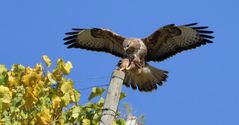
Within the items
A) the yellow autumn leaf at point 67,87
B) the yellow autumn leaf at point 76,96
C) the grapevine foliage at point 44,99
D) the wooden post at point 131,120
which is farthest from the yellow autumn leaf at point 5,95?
the wooden post at point 131,120

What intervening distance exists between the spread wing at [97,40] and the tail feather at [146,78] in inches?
18.2

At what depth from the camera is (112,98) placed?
5277mm

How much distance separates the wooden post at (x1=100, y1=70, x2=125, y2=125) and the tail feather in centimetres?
357

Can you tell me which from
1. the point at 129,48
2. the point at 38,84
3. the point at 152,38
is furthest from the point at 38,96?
the point at 152,38

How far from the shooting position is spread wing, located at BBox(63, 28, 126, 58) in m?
9.81

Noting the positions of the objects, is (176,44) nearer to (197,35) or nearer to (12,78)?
(197,35)

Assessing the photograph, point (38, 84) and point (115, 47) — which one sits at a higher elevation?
point (115, 47)

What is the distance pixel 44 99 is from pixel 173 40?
494 centimetres

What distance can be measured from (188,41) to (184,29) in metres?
0.20

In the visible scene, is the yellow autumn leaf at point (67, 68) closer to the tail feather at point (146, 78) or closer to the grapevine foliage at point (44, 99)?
the grapevine foliage at point (44, 99)

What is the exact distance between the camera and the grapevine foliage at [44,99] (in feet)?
17.0

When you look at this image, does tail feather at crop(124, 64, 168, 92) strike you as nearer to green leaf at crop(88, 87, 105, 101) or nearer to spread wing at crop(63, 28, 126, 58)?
spread wing at crop(63, 28, 126, 58)

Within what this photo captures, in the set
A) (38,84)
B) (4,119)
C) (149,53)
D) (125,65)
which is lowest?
(4,119)

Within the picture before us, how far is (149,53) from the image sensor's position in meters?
9.77
